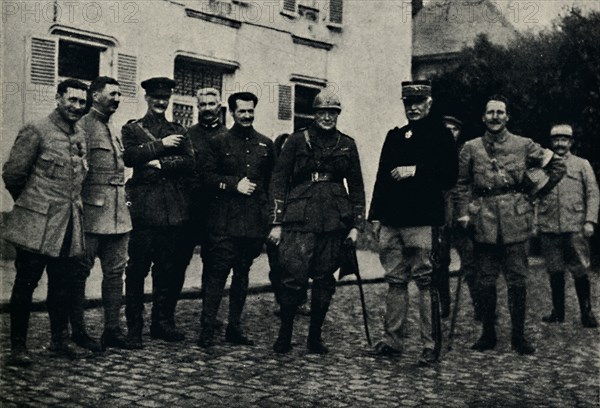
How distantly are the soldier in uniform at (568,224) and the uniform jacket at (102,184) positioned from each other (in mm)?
4551

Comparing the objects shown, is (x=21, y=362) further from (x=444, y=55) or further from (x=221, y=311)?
(x=444, y=55)

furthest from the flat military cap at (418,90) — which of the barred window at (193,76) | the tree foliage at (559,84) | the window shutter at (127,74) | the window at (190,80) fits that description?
the tree foliage at (559,84)

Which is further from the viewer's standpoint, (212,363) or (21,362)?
(212,363)

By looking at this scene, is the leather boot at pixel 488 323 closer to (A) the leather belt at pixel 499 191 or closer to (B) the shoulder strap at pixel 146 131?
(A) the leather belt at pixel 499 191

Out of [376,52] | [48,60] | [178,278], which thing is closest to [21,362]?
[178,278]

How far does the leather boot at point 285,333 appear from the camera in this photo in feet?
20.1

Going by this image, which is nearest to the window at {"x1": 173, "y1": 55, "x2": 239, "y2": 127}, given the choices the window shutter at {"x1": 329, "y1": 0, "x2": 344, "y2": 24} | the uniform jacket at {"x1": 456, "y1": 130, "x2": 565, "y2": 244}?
the window shutter at {"x1": 329, "y1": 0, "x2": 344, "y2": 24}

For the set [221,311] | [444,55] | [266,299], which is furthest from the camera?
[444,55]

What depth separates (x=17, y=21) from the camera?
436 inches

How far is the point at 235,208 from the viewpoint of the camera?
21.0 feet

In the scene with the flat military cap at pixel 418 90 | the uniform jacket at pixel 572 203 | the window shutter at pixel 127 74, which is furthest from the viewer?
the window shutter at pixel 127 74

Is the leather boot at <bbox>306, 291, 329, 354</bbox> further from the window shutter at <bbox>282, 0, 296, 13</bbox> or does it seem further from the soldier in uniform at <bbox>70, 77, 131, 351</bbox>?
the window shutter at <bbox>282, 0, 296, 13</bbox>

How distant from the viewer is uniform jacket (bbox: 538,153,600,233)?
835 cm

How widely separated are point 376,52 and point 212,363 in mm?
A: 12703
